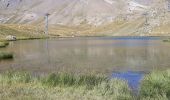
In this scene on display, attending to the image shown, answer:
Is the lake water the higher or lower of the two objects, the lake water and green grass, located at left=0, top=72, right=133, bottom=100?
the lower

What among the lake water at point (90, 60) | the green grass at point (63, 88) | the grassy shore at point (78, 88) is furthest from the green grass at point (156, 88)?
the lake water at point (90, 60)

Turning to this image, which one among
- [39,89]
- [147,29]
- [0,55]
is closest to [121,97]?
[39,89]

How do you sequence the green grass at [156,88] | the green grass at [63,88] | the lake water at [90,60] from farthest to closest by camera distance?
the lake water at [90,60] < the green grass at [156,88] < the green grass at [63,88]

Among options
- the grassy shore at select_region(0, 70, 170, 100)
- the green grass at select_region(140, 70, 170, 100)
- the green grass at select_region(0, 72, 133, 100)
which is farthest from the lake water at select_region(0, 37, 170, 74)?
the green grass at select_region(140, 70, 170, 100)

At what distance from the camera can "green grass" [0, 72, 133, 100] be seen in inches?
631

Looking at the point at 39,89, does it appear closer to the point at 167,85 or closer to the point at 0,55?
the point at 167,85

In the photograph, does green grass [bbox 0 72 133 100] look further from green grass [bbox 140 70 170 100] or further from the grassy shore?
green grass [bbox 140 70 170 100]

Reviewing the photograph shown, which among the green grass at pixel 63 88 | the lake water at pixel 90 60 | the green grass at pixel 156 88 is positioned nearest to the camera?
the green grass at pixel 63 88

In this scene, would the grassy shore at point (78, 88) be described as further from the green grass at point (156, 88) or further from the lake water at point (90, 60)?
the lake water at point (90, 60)

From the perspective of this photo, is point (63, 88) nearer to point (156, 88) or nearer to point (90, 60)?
point (156, 88)

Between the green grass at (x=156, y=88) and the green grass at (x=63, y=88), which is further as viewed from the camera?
the green grass at (x=156, y=88)

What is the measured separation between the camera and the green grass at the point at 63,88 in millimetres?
16031

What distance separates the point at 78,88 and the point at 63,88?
0.72 meters

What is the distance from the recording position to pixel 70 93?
55.5 ft
